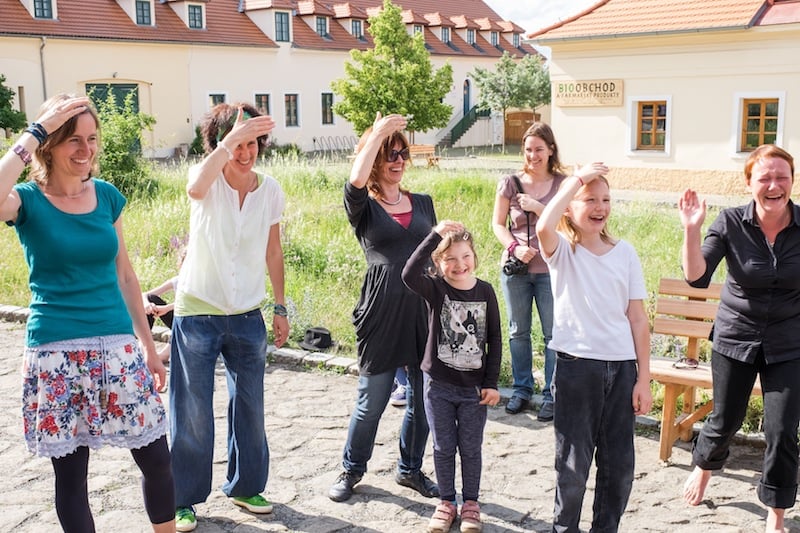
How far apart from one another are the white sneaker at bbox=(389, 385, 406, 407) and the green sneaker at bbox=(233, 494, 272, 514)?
1.93 metres

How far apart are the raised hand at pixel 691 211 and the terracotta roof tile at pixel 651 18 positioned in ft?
59.1

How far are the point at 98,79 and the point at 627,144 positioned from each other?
2006 cm

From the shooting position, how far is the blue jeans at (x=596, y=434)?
3.82m

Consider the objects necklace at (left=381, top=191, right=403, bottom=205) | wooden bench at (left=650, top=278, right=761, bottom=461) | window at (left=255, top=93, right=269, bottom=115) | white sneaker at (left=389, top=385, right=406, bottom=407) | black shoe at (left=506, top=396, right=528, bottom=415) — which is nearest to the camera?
necklace at (left=381, top=191, right=403, bottom=205)

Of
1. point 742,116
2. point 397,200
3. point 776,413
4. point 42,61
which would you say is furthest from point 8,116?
point 776,413

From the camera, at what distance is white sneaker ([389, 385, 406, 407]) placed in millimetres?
6285

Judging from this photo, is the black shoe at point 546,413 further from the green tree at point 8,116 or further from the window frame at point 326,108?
the window frame at point 326,108

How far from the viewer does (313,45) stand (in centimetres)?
4044

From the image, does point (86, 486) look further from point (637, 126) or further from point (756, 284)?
point (637, 126)

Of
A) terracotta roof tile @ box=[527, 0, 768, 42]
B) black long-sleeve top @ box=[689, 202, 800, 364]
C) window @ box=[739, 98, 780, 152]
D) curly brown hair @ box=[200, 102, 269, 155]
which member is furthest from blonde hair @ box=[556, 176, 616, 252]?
window @ box=[739, 98, 780, 152]

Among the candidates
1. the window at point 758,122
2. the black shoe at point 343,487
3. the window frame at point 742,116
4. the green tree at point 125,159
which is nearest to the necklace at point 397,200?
the black shoe at point 343,487

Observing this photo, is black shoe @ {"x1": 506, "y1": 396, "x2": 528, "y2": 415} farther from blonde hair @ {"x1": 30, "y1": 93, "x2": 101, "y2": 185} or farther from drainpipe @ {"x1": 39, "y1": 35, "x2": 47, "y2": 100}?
drainpipe @ {"x1": 39, "y1": 35, "x2": 47, "y2": 100}

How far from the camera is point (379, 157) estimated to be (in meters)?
4.47

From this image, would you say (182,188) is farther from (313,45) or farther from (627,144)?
(313,45)
